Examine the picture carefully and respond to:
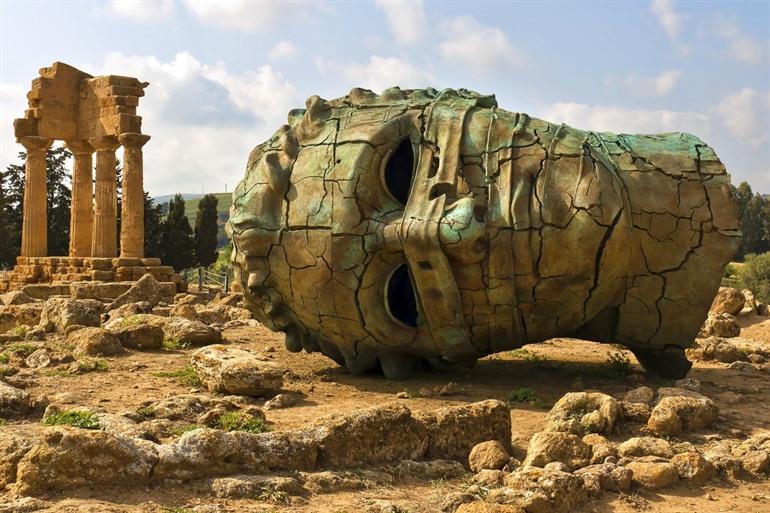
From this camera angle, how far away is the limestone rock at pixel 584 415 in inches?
221

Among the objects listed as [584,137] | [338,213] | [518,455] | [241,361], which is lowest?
[518,455]

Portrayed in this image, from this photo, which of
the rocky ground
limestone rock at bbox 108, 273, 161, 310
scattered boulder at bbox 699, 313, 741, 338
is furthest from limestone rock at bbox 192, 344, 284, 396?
limestone rock at bbox 108, 273, 161, 310

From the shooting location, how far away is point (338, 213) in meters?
7.16

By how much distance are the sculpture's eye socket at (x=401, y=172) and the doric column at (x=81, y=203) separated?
18807 millimetres

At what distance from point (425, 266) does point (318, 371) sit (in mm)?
1936

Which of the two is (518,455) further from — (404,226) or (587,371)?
(587,371)

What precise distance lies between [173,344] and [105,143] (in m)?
15.1

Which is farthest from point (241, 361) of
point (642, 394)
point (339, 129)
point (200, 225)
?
point (200, 225)

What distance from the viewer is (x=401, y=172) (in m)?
7.90

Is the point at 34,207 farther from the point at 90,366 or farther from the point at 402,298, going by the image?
the point at 402,298

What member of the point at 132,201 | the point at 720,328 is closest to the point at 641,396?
the point at 720,328

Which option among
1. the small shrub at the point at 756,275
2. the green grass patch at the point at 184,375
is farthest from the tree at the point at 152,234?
the green grass patch at the point at 184,375

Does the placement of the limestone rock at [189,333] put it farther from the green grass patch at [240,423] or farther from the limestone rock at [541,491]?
the limestone rock at [541,491]

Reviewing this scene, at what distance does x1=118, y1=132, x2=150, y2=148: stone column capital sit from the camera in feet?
72.4
